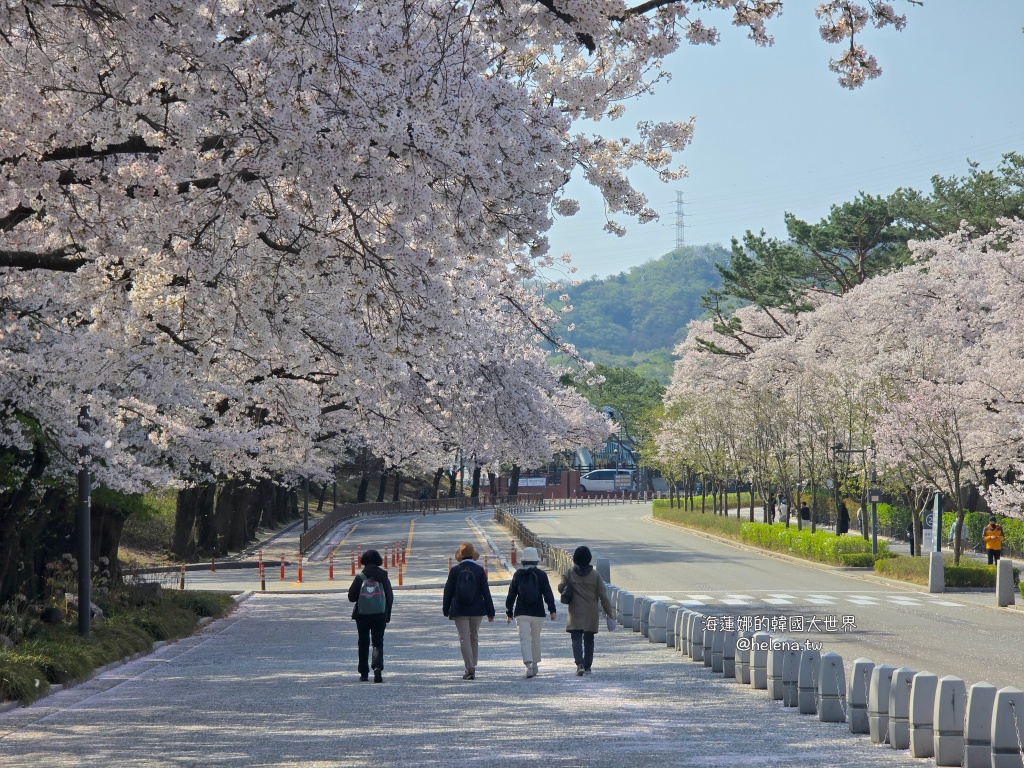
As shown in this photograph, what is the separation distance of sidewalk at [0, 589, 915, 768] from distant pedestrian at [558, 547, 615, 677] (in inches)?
14.3

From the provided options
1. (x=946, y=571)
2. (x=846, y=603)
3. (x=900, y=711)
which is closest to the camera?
(x=900, y=711)

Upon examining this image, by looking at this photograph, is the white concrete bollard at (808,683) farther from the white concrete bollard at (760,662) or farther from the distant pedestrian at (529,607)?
the distant pedestrian at (529,607)

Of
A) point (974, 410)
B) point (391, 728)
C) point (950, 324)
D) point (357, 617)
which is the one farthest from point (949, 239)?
point (391, 728)

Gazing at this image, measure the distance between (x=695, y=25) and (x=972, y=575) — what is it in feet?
87.3

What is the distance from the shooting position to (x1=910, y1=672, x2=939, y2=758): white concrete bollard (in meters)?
9.84

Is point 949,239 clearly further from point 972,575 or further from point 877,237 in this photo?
point 972,575

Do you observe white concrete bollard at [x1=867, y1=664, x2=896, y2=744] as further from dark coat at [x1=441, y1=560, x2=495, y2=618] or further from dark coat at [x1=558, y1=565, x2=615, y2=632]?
dark coat at [x1=441, y1=560, x2=495, y2=618]

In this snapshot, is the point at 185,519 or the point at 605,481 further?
the point at 605,481

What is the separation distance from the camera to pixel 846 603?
2858 cm

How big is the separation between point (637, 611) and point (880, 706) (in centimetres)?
1152

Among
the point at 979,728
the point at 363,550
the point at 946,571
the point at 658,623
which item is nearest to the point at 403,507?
the point at 363,550

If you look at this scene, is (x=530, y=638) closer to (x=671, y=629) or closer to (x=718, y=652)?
(x=718, y=652)

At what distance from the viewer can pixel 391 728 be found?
11.2 metres

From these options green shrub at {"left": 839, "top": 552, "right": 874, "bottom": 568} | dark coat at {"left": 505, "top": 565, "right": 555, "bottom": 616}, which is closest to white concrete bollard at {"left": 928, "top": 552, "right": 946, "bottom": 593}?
green shrub at {"left": 839, "top": 552, "right": 874, "bottom": 568}
